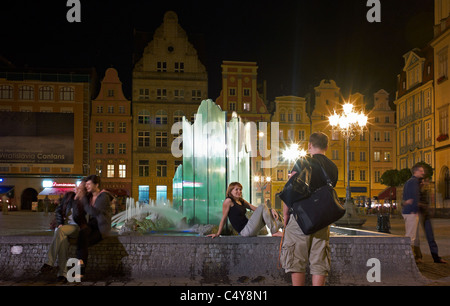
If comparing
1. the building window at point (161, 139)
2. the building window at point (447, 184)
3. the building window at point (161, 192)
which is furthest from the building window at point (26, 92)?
the building window at point (447, 184)

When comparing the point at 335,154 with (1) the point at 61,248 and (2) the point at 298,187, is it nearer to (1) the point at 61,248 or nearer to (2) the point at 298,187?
(1) the point at 61,248

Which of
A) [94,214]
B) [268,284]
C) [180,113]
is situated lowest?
[268,284]

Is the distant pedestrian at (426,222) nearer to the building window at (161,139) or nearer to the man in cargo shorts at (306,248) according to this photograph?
the man in cargo shorts at (306,248)

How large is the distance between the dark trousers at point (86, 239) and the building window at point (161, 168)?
43115 mm

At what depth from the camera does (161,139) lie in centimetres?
5119

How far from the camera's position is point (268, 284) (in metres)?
7.39

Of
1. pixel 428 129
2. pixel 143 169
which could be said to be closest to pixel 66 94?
pixel 143 169

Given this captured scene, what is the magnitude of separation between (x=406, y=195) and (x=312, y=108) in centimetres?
4584

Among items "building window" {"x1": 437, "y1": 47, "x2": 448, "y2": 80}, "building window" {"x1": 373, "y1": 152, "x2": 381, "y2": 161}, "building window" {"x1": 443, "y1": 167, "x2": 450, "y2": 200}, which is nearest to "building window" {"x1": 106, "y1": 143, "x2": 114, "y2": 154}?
"building window" {"x1": 373, "y1": 152, "x2": 381, "y2": 161}

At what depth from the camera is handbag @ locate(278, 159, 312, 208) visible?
485cm

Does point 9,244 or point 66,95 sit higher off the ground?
point 66,95

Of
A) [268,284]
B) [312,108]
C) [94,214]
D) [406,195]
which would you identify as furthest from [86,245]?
[312,108]

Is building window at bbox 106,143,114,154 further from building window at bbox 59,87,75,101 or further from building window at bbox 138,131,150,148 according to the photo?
building window at bbox 59,87,75,101
